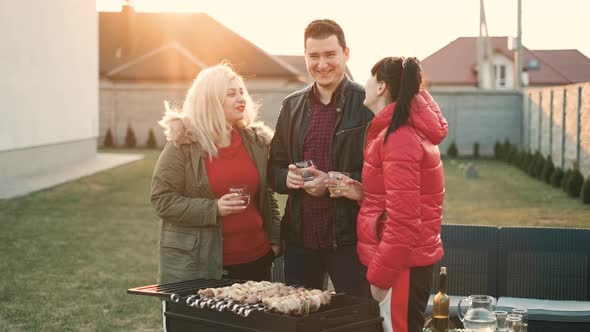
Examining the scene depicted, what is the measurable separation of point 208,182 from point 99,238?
8284 millimetres

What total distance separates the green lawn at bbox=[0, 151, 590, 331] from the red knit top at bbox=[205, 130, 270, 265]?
9.85 ft

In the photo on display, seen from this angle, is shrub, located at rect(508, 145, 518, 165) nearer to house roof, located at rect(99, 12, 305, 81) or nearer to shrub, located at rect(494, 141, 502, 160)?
shrub, located at rect(494, 141, 502, 160)

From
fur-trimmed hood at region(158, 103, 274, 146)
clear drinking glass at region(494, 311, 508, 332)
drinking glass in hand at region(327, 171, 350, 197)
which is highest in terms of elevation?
fur-trimmed hood at region(158, 103, 274, 146)

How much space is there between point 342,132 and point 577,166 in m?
17.1

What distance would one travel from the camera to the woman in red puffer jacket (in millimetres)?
3928

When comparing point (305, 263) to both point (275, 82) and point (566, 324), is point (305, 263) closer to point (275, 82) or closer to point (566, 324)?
point (566, 324)

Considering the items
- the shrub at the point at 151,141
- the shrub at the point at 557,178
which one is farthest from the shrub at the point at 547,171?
the shrub at the point at 151,141

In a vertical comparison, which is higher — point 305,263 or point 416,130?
point 416,130

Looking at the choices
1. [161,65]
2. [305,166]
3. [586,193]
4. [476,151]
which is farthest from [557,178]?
[161,65]

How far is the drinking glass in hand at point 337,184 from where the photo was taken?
14.0 feet

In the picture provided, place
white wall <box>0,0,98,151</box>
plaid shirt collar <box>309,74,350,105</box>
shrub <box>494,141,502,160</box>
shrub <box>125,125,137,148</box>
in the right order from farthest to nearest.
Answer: shrub <box>125,125,137,148</box> < shrub <box>494,141,502,160</box> < white wall <box>0,0,98,151</box> < plaid shirt collar <box>309,74,350,105</box>

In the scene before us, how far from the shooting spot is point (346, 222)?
4.61 m

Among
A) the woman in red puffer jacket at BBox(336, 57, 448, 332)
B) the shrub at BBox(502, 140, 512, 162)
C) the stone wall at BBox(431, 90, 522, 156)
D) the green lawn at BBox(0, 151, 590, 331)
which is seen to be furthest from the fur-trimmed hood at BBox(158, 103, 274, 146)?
the stone wall at BBox(431, 90, 522, 156)

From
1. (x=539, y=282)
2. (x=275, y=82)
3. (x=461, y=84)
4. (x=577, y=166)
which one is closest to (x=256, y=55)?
(x=275, y=82)
